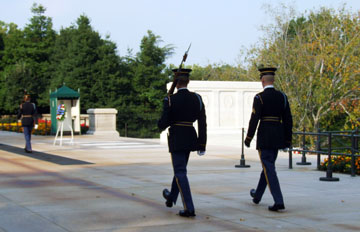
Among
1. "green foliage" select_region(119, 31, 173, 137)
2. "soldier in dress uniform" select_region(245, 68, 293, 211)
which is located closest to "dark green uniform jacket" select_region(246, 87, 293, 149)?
"soldier in dress uniform" select_region(245, 68, 293, 211)

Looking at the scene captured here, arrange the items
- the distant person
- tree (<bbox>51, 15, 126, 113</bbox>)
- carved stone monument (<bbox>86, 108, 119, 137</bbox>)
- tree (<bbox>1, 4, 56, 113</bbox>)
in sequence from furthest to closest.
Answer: tree (<bbox>1, 4, 56, 113</bbox>) < tree (<bbox>51, 15, 126, 113</bbox>) < carved stone monument (<bbox>86, 108, 119, 137</bbox>) < the distant person

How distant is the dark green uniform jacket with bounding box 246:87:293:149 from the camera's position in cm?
771

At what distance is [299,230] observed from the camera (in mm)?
6414

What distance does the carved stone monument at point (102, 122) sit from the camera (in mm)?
31562

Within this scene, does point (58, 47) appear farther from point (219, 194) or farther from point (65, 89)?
point (219, 194)

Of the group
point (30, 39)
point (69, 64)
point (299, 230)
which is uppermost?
point (30, 39)

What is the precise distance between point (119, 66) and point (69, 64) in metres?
5.54

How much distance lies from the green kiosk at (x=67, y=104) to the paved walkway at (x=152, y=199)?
50.5 ft

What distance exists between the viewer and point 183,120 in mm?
7355

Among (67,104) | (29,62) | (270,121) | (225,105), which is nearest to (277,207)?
(270,121)

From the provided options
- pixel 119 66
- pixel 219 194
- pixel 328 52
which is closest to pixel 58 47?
pixel 119 66

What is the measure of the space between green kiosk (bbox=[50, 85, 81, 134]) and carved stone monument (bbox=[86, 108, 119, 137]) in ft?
3.26

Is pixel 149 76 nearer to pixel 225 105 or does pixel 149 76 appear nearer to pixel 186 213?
pixel 225 105

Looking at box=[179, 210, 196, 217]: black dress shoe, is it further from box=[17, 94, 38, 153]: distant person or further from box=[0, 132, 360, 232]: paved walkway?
box=[17, 94, 38, 153]: distant person
